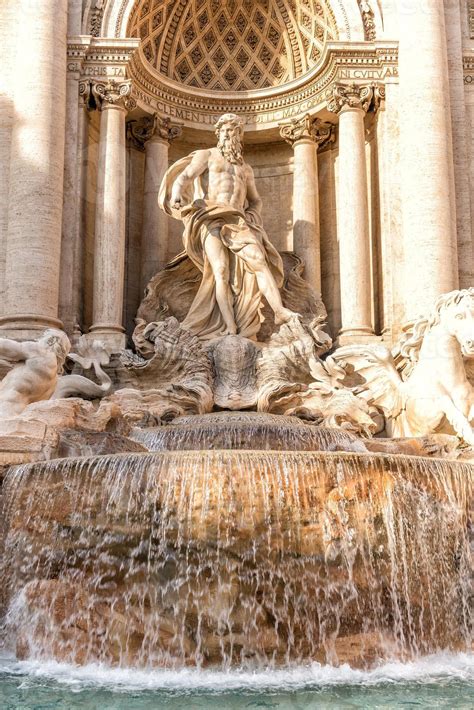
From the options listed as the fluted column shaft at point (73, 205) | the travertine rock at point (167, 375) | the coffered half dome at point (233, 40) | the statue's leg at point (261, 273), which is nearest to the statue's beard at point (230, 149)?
the statue's leg at point (261, 273)

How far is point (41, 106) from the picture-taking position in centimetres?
1398

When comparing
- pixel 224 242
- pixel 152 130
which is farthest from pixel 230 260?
pixel 152 130

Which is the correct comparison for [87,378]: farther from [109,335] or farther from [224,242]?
[224,242]

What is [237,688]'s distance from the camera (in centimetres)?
589

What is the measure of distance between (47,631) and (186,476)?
5.03 ft

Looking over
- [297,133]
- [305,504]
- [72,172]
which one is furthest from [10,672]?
[297,133]

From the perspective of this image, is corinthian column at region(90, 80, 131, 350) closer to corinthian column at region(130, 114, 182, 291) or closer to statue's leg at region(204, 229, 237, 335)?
corinthian column at region(130, 114, 182, 291)

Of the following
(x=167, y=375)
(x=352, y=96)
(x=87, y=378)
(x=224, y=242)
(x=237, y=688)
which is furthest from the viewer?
(x=352, y=96)

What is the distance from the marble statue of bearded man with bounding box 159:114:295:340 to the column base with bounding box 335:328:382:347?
97 cm

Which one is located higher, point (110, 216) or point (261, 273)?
point (110, 216)

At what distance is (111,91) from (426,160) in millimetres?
5113

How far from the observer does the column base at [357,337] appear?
13.9m

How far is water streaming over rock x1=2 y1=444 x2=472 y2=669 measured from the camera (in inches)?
260

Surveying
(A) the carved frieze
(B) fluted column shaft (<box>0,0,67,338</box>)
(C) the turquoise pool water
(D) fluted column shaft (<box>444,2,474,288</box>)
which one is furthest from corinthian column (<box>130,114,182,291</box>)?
(C) the turquoise pool water
